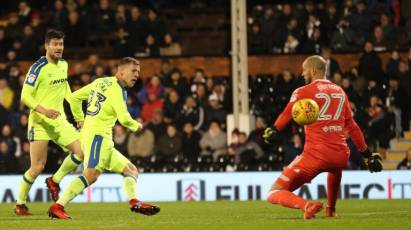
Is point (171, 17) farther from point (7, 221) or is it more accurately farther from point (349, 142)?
point (7, 221)

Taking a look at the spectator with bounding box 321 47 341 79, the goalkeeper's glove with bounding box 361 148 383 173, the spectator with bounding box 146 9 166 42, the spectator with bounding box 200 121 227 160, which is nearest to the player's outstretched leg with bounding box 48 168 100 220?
the goalkeeper's glove with bounding box 361 148 383 173

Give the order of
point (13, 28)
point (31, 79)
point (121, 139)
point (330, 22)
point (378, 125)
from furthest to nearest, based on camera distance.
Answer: point (13, 28), point (330, 22), point (121, 139), point (378, 125), point (31, 79)

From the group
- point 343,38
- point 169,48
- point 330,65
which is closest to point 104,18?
point 169,48

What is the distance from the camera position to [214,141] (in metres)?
23.1

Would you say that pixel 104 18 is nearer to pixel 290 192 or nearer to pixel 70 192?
pixel 70 192

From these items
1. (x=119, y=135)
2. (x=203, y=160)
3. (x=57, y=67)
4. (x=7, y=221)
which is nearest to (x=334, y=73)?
(x=203, y=160)

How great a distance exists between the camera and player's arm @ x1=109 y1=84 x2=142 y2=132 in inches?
504

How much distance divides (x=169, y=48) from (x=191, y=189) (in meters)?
5.57

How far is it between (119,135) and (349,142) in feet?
16.1

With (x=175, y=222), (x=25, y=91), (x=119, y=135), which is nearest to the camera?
(x=175, y=222)

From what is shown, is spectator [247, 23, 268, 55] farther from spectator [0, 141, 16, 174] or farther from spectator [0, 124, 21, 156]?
Result: spectator [0, 141, 16, 174]

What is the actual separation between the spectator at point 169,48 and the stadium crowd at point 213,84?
2cm

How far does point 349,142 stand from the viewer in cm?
2216

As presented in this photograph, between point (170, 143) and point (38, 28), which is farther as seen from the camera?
point (38, 28)
